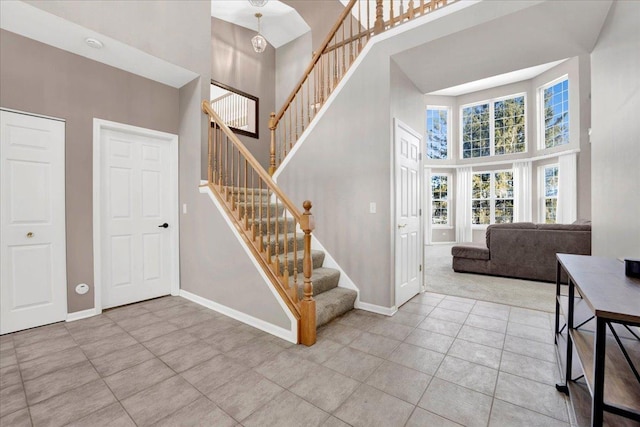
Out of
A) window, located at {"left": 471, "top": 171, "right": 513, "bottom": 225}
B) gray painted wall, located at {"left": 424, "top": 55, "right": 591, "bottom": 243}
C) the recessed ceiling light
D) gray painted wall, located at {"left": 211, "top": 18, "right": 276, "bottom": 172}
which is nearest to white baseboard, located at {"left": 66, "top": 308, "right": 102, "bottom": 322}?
the recessed ceiling light

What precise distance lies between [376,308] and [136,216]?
3112 millimetres

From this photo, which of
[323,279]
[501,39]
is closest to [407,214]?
[323,279]

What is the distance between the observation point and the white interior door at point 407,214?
3.21 metres

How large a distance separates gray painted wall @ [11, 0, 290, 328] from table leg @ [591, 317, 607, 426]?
2.04 metres

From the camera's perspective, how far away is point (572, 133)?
6676 millimetres

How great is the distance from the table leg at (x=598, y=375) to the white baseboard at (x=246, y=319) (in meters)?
1.89

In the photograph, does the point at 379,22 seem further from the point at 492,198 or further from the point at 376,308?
the point at 492,198

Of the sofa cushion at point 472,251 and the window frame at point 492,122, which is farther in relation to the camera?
the window frame at point 492,122

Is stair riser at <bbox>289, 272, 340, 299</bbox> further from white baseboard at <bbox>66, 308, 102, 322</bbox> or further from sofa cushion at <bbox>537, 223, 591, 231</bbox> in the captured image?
sofa cushion at <bbox>537, 223, 591, 231</bbox>

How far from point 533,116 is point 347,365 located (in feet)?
A: 29.6

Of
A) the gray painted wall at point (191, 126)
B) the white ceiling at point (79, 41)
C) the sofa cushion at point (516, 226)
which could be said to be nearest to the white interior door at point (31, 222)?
the gray painted wall at point (191, 126)

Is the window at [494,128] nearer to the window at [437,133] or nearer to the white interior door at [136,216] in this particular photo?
the window at [437,133]

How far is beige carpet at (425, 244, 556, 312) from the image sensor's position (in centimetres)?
352

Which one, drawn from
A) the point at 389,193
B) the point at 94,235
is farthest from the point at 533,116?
the point at 94,235
